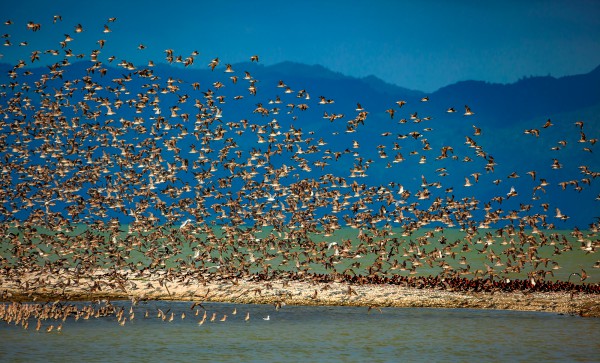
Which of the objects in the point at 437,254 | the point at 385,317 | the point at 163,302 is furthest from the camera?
the point at 437,254

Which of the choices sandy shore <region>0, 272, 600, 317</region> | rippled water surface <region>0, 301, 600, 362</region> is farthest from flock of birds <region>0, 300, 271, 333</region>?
sandy shore <region>0, 272, 600, 317</region>

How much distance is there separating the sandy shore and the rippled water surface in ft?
4.06

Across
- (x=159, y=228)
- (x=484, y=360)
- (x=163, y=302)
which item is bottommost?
(x=484, y=360)

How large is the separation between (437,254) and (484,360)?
16.0 meters

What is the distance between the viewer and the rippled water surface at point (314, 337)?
108 ft

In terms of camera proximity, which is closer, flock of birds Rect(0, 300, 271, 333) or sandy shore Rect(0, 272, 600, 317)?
flock of birds Rect(0, 300, 271, 333)

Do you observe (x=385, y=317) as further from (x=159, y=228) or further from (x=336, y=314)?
(x=159, y=228)

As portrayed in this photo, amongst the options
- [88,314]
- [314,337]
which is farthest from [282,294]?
[88,314]

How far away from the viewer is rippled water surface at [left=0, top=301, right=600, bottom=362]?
1299 inches

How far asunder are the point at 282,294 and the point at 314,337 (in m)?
8.74

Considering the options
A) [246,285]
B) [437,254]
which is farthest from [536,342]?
[246,285]

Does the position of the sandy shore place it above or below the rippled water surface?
above

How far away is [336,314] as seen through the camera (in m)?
41.9

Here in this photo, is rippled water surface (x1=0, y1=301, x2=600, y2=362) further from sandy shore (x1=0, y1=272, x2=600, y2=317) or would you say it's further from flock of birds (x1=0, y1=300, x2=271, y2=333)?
sandy shore (x1=0, y1=272, x2=600, y2=317)
